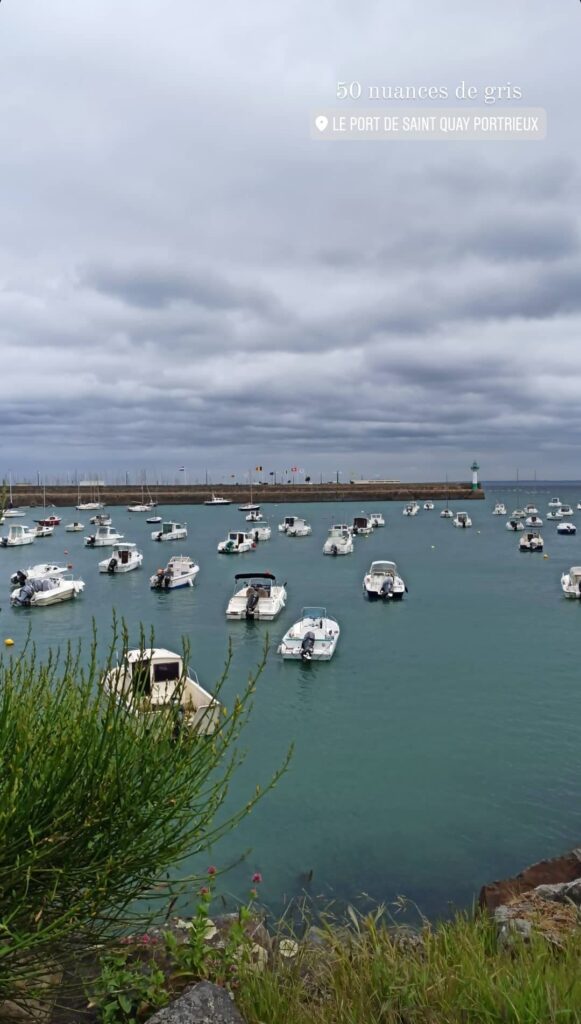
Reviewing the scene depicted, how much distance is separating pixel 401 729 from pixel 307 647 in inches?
353

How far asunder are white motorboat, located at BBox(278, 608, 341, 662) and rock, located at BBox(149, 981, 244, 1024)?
26.1 m

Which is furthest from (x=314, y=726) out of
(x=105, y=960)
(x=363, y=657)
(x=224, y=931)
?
(x=105, y=960)

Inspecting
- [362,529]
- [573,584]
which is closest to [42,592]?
[573,584]

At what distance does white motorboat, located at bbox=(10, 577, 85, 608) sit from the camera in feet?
159

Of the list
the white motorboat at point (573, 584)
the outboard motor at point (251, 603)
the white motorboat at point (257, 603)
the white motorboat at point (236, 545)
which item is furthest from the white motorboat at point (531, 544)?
the outboard motor at point (251, 603)

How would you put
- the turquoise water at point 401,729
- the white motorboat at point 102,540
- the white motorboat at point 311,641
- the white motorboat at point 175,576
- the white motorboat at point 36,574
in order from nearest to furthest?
the turquoise water at point 401,729 < the white motorboat at point 311,641 < the white motorboat at point 36,574 < the white motorboat at point 175,576 < the white motorboat at point 102,540

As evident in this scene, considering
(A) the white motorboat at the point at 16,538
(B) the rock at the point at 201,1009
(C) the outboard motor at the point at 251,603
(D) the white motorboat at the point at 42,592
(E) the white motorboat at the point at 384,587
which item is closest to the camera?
(B) the rock at the point at 201,1009

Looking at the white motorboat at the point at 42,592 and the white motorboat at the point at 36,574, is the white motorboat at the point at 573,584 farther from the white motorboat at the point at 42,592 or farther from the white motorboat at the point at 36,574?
the white motorboat at the point at 36,574

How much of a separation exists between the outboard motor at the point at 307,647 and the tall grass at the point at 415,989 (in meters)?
24.7

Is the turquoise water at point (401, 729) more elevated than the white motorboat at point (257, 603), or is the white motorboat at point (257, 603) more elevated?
the white motorboat at point (257, 603)

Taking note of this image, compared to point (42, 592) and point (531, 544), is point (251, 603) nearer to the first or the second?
point (42, 592)

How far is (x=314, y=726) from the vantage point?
23.7 metres

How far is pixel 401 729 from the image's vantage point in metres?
23.3

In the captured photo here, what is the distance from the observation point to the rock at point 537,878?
11344mm
